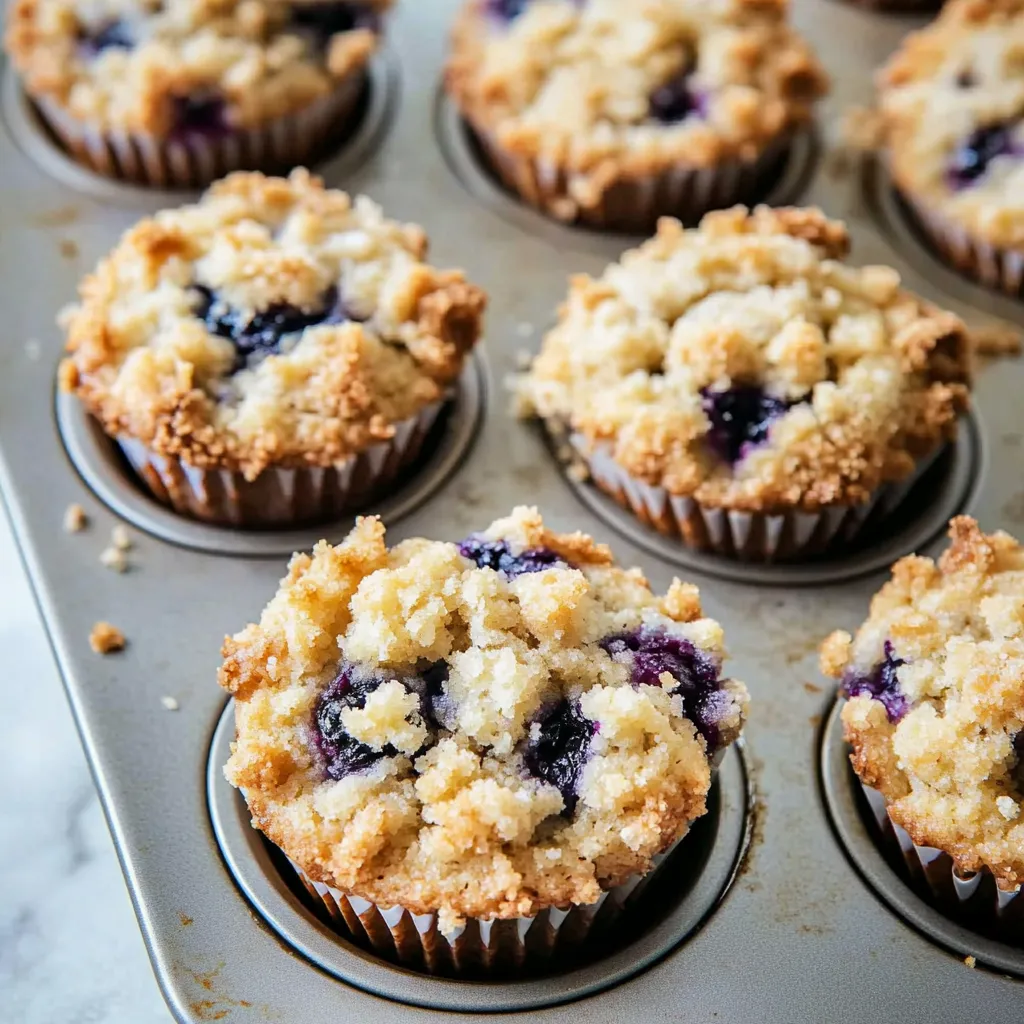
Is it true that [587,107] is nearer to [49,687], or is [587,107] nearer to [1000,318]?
[1000,318]

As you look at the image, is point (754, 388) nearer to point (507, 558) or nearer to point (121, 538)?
point (507, 558)

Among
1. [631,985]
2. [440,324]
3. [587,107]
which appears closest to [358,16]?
[587,107]

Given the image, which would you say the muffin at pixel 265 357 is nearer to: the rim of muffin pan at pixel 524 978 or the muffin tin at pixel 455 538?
the muffin tin at pixel 455 538

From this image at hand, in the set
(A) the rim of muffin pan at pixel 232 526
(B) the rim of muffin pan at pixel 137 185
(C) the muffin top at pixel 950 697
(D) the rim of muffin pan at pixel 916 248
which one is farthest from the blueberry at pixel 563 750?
(B) the rim of muffin pan at pixel 137 185

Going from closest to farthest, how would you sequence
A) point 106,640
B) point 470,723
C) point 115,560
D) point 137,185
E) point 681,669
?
point 470,723 → point 681,669 → point 106,640 → point 115,560 → point 137,185

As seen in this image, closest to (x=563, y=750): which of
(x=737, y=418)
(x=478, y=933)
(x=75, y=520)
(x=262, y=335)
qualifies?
(x=478, y=933)

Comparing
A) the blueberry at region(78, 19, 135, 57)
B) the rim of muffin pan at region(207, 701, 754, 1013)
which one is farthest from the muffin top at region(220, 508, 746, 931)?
the blueberry at region(78, 19, 135, 57)
